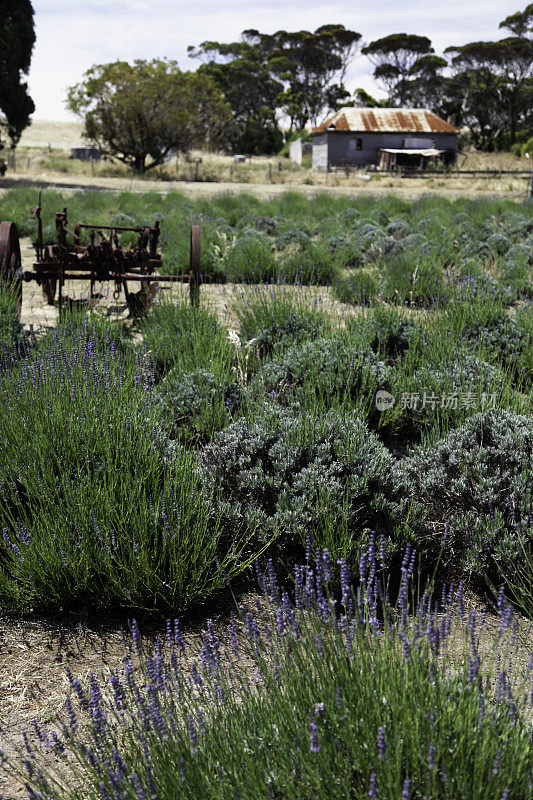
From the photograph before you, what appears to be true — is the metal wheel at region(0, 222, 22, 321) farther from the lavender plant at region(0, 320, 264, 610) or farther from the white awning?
the white awning

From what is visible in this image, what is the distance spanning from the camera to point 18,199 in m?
15.1

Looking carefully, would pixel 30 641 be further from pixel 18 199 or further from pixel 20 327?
pixel 18 199

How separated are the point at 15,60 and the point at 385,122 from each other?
2535cm

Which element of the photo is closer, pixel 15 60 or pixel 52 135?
pixel 15 60

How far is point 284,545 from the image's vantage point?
3.38 meters

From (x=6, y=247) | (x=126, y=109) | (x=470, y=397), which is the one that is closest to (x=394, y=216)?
(x=6, y=247)

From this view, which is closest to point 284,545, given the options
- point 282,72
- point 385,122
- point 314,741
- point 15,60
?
point 314,741

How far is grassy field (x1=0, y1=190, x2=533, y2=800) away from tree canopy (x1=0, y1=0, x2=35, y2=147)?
85.5ft

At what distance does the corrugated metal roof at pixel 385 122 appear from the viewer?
44875mm

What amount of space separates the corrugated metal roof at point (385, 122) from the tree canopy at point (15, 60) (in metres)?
20.7

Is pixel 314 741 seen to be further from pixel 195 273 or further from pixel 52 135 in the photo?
pixel 52 135

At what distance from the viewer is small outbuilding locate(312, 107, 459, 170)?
44.7 metres

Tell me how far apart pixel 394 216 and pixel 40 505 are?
1212cm

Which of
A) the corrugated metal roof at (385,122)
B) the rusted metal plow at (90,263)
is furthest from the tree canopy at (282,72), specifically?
the rusted metal plow at (90,263)
